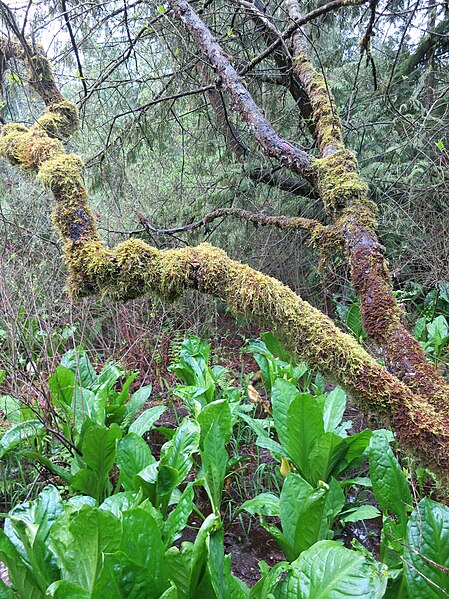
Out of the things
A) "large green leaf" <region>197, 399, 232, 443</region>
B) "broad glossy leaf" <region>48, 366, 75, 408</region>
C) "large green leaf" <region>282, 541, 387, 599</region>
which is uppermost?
"broad glossy leaf" <region>48, 366, 75, 408</region>

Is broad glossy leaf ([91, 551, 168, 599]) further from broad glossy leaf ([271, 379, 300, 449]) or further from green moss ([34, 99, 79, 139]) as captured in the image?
green moss ([34, 99, 79, 139])

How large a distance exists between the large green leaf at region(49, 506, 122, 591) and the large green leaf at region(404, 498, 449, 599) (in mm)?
908

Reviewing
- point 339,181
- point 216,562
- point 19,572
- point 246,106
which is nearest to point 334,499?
point 216,562

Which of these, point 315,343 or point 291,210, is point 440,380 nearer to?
point 315,343

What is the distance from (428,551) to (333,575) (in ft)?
1.30

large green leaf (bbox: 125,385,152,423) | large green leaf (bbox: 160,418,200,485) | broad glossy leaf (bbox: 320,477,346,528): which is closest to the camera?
large green leaf (bbox: 160,418,200,485)

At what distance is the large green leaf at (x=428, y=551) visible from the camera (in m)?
1.36

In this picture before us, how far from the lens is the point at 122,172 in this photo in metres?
4.26

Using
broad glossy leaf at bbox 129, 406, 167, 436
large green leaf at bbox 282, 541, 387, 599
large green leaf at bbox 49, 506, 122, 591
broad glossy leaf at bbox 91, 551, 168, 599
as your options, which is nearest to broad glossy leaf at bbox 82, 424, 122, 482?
broad glossy leaf at bbox 129, 406, 167, 436

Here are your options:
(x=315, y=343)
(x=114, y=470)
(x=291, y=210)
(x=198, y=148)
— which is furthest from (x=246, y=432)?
(x=198, y=148)

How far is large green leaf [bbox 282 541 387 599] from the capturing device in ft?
3.98

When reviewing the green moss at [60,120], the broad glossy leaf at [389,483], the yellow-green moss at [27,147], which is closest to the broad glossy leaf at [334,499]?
the broad glossy leaf at [389,483]

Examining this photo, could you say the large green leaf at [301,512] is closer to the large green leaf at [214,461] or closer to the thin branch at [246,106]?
the large green leaf at [214,461]

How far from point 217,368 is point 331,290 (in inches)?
108
